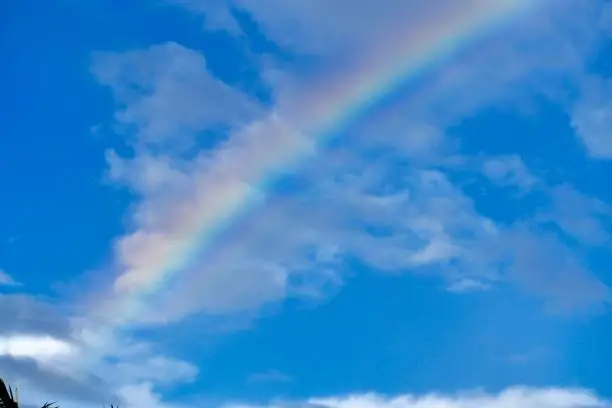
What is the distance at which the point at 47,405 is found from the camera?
41.2 meters

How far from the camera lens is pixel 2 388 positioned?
42031mm

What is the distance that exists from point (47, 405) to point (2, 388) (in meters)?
2.64
